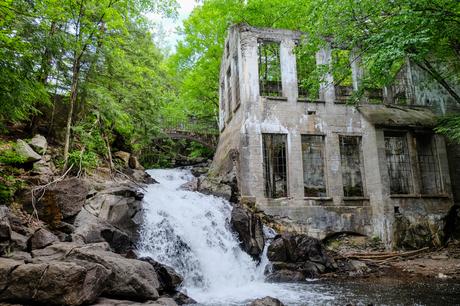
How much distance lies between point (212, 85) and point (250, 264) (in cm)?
1445

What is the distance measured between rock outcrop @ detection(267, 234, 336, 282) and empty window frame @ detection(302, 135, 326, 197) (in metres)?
3.29

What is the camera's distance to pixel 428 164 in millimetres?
14492

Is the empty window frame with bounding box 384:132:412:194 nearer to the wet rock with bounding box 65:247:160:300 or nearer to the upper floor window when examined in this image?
the upper floor window

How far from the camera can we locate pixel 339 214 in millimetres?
13547

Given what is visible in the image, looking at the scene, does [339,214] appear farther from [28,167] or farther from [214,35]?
[214,35]

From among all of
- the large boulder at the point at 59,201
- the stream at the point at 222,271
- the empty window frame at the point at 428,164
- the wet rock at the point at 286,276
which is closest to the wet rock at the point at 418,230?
the empty window frame at the point at 428,164

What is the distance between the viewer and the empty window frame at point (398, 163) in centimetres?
1434

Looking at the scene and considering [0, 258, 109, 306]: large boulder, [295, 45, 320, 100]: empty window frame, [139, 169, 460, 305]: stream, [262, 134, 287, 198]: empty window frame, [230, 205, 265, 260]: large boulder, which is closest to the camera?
[0, 258, 109, 306]: large boulder

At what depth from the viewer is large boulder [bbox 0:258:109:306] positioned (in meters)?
4.64

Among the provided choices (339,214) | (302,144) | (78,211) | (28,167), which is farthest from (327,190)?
(28,167)

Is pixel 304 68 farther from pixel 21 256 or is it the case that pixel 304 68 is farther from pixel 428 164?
pixel 21 256

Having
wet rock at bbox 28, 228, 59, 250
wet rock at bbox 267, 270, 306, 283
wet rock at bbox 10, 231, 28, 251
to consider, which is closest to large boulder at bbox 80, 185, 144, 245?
wet rock at bbox 28, 228, 59, 250

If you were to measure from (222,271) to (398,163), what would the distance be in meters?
10.0

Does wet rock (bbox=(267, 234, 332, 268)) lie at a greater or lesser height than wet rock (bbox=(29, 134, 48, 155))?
lesser
